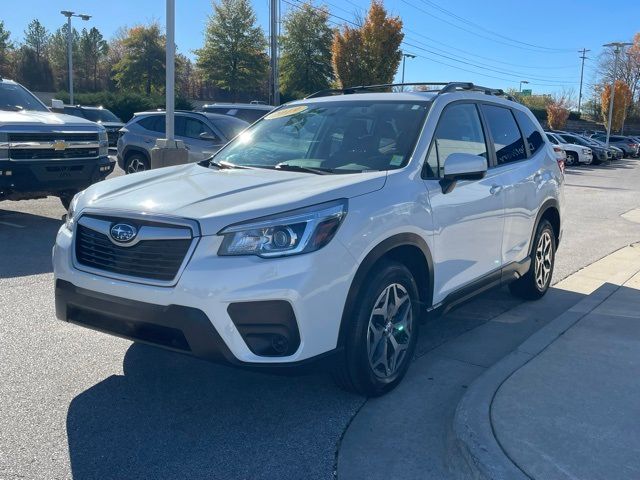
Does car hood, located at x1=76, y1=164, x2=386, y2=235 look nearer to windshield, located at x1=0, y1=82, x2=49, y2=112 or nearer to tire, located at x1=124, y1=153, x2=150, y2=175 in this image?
windshield, located at x1=0, y1=82, x2=49, y2=112

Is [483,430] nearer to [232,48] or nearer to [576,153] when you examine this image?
[576,153]

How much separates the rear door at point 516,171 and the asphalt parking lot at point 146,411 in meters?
0.88

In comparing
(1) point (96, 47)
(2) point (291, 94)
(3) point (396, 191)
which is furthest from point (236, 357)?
(1) point (96, 47)

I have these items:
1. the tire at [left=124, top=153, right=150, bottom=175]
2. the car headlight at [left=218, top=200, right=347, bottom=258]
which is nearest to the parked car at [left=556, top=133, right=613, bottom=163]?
the tire at [left=124, top=153, right=150, bottom=175]

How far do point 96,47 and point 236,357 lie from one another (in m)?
67.5

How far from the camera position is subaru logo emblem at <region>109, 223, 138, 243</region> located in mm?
3488

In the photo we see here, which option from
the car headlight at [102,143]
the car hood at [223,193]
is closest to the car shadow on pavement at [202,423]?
the car hood at [223,193]

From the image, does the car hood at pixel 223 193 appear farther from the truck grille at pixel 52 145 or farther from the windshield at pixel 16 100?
the windshield at pixel 16 100

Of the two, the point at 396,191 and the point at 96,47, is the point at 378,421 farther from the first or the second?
the point at 96,47

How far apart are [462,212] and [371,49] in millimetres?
28989

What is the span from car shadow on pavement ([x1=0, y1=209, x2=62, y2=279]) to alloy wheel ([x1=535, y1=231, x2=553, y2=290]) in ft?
16.2

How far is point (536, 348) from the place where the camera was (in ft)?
15.3

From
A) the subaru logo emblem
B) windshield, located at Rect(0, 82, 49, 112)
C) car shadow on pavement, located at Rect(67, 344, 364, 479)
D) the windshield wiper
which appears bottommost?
car shadow on pavement, located at Rect(67, 344, 364, 479)

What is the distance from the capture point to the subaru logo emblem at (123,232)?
3488 millimetres
